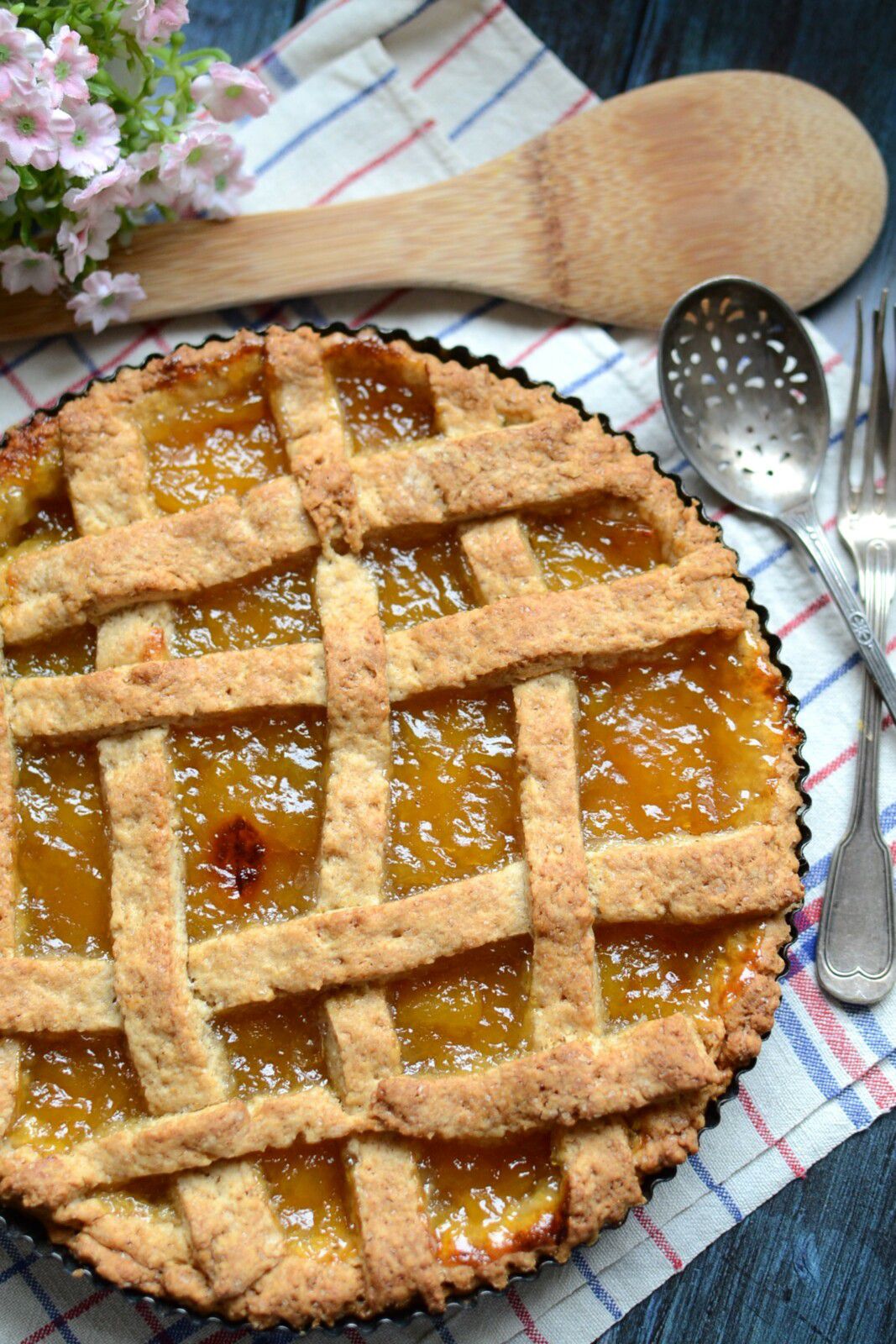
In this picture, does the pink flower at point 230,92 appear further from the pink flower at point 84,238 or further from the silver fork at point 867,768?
the silver fork at point 867,768

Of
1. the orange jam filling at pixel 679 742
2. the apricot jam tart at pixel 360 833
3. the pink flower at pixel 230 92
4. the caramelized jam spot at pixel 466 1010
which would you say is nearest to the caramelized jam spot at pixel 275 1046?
the apricot jam tart at pixel 360 833

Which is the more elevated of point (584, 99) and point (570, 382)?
point (584, 99)

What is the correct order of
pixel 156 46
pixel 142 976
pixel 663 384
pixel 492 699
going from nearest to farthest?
pixel 142 976, pixel 492 699, pixel 156 46, pixel 663 384

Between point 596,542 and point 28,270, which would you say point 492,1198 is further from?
point 28,270

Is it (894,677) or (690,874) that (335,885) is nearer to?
(690,874)

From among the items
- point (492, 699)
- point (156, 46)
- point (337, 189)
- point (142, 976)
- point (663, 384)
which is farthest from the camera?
point (337, 189)

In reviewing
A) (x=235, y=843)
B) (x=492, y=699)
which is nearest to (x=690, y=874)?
(x=492, y=699)

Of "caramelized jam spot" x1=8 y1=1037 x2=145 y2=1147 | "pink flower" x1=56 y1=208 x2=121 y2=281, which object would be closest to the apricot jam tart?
"caramelized jam spot" x1=8 y1=1037 x2=145 y2=1147

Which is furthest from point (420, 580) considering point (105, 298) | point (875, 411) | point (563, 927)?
point (875, 411)
